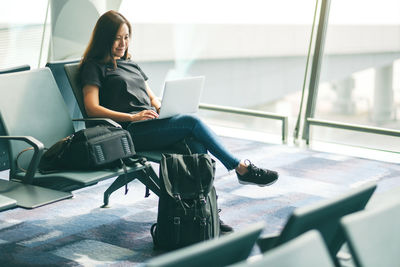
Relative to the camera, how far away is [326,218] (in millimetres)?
1954

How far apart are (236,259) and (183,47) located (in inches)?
213

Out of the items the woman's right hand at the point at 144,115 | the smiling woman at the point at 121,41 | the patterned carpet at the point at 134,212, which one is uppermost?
the smiling woman at the point at 121,41

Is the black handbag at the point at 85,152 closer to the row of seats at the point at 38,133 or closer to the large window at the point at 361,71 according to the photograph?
the row of seats at the point at 38,133

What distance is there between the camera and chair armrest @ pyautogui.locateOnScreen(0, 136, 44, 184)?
3258 mm

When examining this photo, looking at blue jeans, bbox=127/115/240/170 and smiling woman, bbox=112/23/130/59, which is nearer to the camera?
blue jeans, bbox=127/115/240/170

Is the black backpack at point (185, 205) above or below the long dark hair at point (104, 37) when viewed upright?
below

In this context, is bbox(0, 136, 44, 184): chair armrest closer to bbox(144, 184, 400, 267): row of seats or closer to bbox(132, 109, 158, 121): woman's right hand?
bbox(132, 109, 158, 121): woman's right hand

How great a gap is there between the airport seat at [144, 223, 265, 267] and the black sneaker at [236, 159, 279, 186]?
7.24 feet

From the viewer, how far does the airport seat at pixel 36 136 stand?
10.6 feet

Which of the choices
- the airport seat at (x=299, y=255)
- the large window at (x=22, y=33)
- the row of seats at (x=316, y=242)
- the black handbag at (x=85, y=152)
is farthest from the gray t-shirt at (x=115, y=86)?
the large window at (x=22, y=33)

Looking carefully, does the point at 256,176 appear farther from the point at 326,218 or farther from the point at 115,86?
the point at 326,218

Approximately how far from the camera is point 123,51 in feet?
13.5

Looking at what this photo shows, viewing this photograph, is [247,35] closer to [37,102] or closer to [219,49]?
[219,49]

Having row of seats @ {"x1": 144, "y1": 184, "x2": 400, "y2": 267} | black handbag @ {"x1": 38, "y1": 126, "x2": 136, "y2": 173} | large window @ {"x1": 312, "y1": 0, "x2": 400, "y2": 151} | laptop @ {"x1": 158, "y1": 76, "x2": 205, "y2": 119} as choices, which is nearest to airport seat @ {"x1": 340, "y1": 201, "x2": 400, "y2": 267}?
row of seats @ {"x1": 144, "y1": 184, "x2": 400, "y2": 267}
